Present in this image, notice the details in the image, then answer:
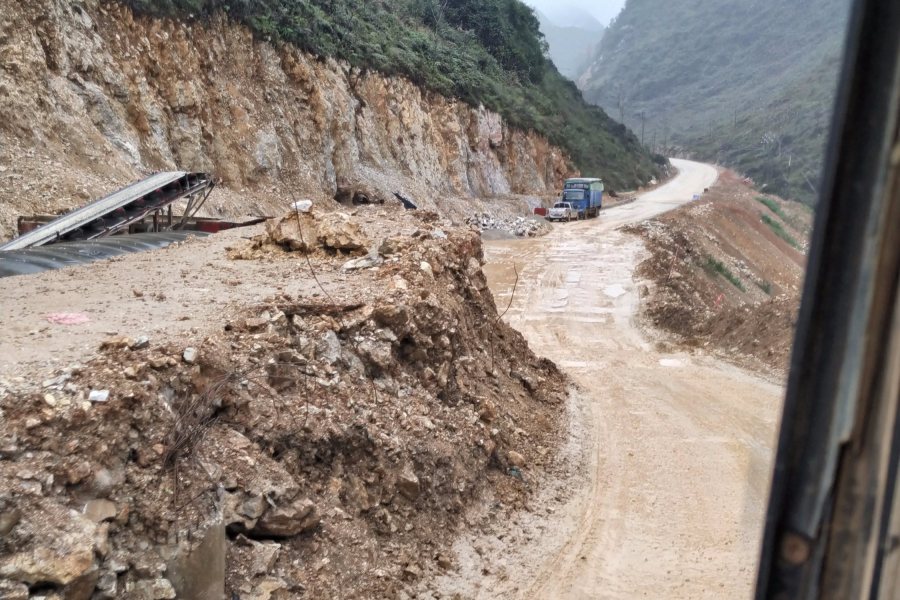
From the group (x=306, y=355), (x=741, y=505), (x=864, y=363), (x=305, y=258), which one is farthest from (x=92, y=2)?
(x=864, y=363)

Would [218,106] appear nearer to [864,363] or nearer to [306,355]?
[306,355]

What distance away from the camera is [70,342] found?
5785 millimetres

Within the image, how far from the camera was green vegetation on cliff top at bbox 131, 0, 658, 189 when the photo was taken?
29.4m

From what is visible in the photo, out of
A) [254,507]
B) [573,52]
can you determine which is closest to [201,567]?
[254,507]

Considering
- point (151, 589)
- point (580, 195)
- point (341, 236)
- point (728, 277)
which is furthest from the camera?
point (580, 195)

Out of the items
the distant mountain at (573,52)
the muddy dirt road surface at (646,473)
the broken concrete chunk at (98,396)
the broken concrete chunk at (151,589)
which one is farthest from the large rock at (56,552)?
the distant mountain at (573,52)

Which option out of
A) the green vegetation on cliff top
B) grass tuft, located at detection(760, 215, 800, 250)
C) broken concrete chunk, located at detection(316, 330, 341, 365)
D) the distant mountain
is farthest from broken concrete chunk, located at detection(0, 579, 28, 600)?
the distant mountain

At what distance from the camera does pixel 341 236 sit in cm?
1051

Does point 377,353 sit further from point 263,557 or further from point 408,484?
point 263,557

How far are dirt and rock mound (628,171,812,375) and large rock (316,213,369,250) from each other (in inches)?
237

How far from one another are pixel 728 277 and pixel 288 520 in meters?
22.4

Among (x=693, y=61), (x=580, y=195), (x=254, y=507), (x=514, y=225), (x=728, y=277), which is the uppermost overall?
(x=693, y=61)

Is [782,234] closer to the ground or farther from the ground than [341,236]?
farther from the ground

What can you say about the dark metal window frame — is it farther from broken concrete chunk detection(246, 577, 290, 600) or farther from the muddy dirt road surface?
broken concrete chunk detection(246, 577, 290, 600)
